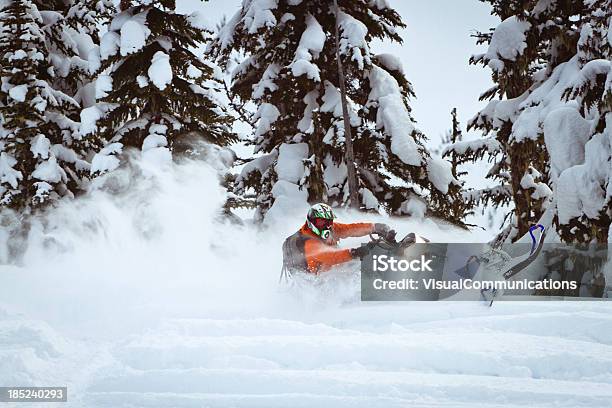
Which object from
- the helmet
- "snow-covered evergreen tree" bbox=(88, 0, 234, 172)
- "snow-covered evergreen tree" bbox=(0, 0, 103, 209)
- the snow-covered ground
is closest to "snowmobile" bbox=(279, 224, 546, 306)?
the snow-covered ground

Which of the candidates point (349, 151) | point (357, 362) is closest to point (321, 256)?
point (357, 362)

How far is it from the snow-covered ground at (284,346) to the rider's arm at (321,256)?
0.24m

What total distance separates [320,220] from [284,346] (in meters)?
3.20

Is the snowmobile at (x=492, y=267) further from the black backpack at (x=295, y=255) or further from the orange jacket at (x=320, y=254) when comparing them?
the black backpack at (x=295, y=255)

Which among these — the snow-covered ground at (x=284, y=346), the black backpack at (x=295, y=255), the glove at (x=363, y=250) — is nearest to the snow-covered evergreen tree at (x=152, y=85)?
the snow-covered ground at (x=284, y=346)

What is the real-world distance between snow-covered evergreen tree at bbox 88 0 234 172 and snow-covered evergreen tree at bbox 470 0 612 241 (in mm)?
6703

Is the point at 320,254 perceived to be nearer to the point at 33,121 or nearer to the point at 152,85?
the point at 152,85

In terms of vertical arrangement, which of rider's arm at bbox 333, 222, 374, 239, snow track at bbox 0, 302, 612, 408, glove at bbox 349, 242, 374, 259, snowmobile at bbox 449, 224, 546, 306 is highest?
rider's arm at bbox 333, 222, 374, 239

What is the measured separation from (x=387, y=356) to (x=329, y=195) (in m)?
8.70

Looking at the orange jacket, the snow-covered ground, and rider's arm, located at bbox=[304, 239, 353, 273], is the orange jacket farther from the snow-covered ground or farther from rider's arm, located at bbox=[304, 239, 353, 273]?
the snow-covered ground

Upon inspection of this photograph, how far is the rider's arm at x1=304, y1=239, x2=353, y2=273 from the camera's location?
24.8 ft

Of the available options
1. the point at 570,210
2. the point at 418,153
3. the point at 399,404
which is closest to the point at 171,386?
the point at 399,404

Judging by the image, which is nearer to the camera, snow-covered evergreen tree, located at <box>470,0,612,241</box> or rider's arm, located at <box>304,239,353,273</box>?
rider's arm, located at <box>304,239,353,273</box>

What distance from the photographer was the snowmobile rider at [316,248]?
7578 mm
